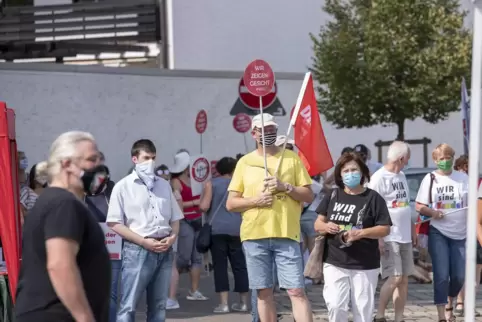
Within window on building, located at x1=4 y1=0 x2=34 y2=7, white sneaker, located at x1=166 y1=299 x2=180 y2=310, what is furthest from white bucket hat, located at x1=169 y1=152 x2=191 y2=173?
window on building, located at x1=4 y1=0 x2=34 y2=7

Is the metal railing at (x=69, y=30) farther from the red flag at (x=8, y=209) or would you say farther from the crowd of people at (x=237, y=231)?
the red flag at (x=8, y=209)

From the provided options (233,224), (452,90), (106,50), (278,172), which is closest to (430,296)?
(233,224)

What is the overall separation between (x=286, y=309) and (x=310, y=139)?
2669 millimetres

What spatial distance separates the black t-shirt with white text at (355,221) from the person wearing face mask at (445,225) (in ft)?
6.72

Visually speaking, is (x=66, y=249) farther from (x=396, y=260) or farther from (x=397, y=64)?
(x=397, y=64)

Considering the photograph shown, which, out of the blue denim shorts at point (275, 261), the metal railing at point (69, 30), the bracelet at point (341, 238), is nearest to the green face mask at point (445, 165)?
the bracelet at point (341, 238)

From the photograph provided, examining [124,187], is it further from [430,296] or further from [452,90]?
[452,90]

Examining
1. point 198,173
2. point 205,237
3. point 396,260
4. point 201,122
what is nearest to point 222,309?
point 205,237

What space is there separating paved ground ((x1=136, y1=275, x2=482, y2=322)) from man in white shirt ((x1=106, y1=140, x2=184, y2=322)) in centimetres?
298

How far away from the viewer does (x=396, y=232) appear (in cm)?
Result: 1105

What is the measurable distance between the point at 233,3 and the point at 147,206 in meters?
20.6

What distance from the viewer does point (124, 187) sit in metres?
9.23

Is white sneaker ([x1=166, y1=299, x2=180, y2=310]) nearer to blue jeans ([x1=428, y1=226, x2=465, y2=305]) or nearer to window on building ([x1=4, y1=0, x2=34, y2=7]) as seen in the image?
blue jeans ([x1=428, y1=226, x2=465, y2=305])

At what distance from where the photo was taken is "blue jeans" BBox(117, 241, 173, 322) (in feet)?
29.8
